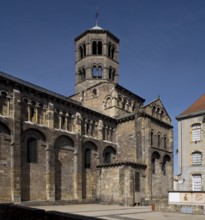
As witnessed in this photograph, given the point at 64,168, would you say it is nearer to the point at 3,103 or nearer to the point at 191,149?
the point at 3,103

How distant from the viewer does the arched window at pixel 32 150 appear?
30797 millimetres

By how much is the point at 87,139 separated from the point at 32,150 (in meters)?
8.65

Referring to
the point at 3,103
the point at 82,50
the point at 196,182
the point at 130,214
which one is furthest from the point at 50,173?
the point at 82,50

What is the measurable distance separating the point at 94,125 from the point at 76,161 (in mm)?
6156

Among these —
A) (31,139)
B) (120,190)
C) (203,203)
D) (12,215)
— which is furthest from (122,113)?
(12,215)

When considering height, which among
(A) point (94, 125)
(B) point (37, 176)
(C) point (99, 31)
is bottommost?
(B) point (37, 176)

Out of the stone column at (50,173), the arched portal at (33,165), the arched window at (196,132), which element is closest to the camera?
the arched portal at (33,165)

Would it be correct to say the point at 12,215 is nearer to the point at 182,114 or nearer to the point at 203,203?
the point at 203,203

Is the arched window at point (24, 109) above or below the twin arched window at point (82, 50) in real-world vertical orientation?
below

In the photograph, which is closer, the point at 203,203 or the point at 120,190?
the point at 203,203

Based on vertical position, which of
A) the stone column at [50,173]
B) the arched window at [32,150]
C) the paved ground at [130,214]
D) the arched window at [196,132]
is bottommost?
→ the paved ground at [130,214]

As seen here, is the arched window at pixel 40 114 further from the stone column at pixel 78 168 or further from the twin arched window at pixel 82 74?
the twin arched window at pixel 82 74

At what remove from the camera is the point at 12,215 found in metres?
12.8

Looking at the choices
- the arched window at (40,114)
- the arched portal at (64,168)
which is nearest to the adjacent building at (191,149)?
the arched portal at (64,168)
